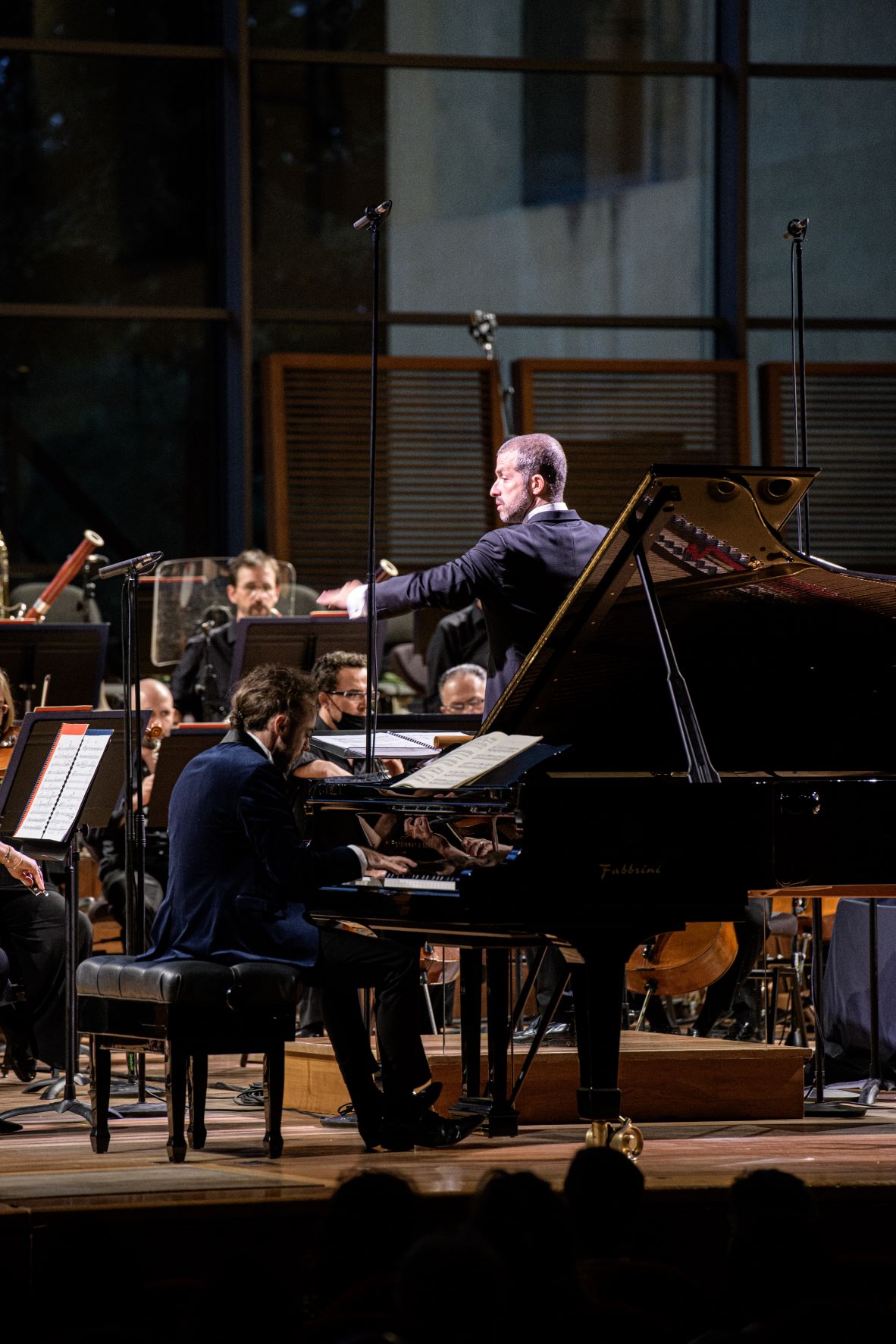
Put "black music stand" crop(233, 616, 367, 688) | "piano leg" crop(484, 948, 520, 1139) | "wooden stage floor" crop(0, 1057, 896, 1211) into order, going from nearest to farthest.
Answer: "wooden stage floor" crop(0, 1057, 896, 1211), "piano leg" crop(484, 948, 520, 1139), "black music stand" crop(233, 616, 367, 688)

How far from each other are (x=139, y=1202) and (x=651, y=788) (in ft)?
4.24

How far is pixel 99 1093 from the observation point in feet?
13.8

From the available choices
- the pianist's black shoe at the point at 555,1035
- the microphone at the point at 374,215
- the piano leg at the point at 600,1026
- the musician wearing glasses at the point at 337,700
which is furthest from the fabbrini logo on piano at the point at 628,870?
the musician wearing glasses at the point at 337,700

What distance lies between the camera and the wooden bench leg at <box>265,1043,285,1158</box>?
4.05 m

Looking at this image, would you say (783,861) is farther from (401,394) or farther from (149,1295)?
(401,394)

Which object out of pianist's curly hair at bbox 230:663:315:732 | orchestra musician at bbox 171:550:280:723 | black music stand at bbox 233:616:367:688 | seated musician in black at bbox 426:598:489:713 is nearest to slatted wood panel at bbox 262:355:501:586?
seated musician in black at bbox 426:598:489:713

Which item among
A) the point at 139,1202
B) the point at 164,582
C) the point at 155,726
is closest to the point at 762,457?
the point at 164,582

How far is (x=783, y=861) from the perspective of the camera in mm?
3887

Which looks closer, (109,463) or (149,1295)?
(149,1295)

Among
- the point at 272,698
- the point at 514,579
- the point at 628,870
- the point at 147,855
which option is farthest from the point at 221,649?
the point at 628,870

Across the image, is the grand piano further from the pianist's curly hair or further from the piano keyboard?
the pianist's curly hair

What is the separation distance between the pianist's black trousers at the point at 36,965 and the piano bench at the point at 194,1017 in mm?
941

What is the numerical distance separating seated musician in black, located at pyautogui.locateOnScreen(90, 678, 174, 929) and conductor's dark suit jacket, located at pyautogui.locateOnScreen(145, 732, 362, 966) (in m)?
2.12

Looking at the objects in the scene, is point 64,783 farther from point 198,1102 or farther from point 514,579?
point 514,579
